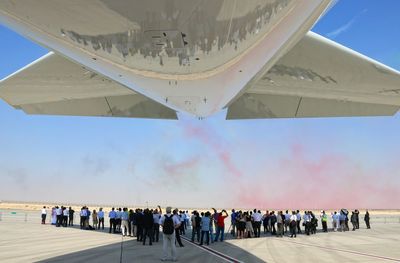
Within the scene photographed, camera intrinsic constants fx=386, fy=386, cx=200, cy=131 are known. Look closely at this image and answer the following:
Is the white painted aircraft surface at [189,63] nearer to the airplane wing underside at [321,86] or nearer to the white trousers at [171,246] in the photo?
the airplane wing underside at [321,86]

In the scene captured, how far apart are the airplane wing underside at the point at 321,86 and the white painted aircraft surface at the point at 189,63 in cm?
3

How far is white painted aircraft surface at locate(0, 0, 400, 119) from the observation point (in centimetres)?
449

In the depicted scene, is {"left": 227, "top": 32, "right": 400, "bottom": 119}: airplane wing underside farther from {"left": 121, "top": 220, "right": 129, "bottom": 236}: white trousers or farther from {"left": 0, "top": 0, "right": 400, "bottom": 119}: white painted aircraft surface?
{"left": 121, "top": 220, "right": 129, "bottom": 236}: white trousers

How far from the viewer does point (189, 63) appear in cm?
578

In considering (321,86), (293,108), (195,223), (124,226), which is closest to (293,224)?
(195,223)

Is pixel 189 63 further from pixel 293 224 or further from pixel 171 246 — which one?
pixel 293 224

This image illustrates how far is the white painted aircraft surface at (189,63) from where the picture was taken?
4.49m

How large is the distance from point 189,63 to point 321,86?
511cm

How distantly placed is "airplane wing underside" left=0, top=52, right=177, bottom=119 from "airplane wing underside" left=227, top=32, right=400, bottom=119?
2.84 metres

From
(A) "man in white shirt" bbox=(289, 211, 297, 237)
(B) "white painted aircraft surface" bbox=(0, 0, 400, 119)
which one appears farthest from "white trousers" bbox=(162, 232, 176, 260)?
(A) "man in white shirt" bbox=(289, 211, 297, 237)

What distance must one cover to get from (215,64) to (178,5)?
6.39ft

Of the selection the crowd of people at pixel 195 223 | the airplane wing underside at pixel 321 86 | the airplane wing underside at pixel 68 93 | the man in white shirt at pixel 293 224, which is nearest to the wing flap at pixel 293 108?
the airplane wing underside at pixel 321 86

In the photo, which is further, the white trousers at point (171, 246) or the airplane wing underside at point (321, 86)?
the white trousers at point (171, 246)

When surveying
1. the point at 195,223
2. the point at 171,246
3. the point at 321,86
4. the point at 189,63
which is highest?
the point at 321,86
